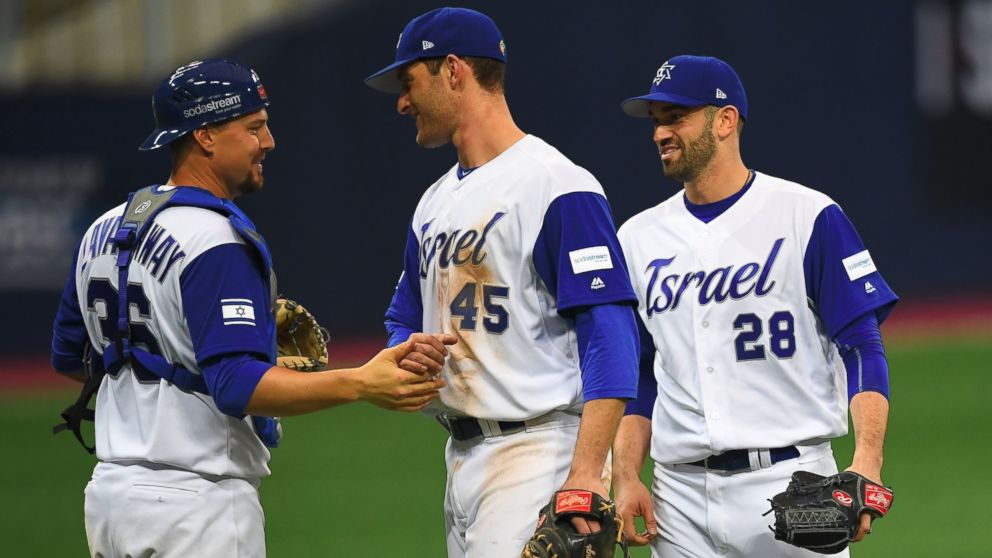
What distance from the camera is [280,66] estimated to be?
1365cm

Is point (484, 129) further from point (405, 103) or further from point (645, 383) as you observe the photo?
point (645, 383)

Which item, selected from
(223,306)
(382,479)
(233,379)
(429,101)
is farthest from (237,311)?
(382,479)

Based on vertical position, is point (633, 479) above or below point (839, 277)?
below

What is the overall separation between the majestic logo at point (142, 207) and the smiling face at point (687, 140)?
68.7 inches

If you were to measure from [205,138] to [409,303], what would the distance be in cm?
88

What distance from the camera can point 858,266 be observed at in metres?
4.28

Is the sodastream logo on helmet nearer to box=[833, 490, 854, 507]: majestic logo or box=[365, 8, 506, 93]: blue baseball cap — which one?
box=[365, 8, 506, 93]: blue baseball cap

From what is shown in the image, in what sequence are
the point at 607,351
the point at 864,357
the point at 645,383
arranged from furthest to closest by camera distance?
the point at 645,383, the point at 864,357, the point at 607,351

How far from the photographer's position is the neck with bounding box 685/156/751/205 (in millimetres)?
4676

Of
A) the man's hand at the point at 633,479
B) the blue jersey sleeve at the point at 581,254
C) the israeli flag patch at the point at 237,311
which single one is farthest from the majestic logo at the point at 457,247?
the man's hand at the point at 633,479

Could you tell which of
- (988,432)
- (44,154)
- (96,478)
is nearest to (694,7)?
(988,432)

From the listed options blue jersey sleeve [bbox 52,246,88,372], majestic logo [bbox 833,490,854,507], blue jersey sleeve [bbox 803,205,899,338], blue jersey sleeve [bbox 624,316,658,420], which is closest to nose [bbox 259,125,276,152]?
blue jersey sleeve [bbox 52,246,88,372]

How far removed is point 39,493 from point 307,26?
6.06 meters

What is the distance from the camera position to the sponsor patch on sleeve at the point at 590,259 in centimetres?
377
